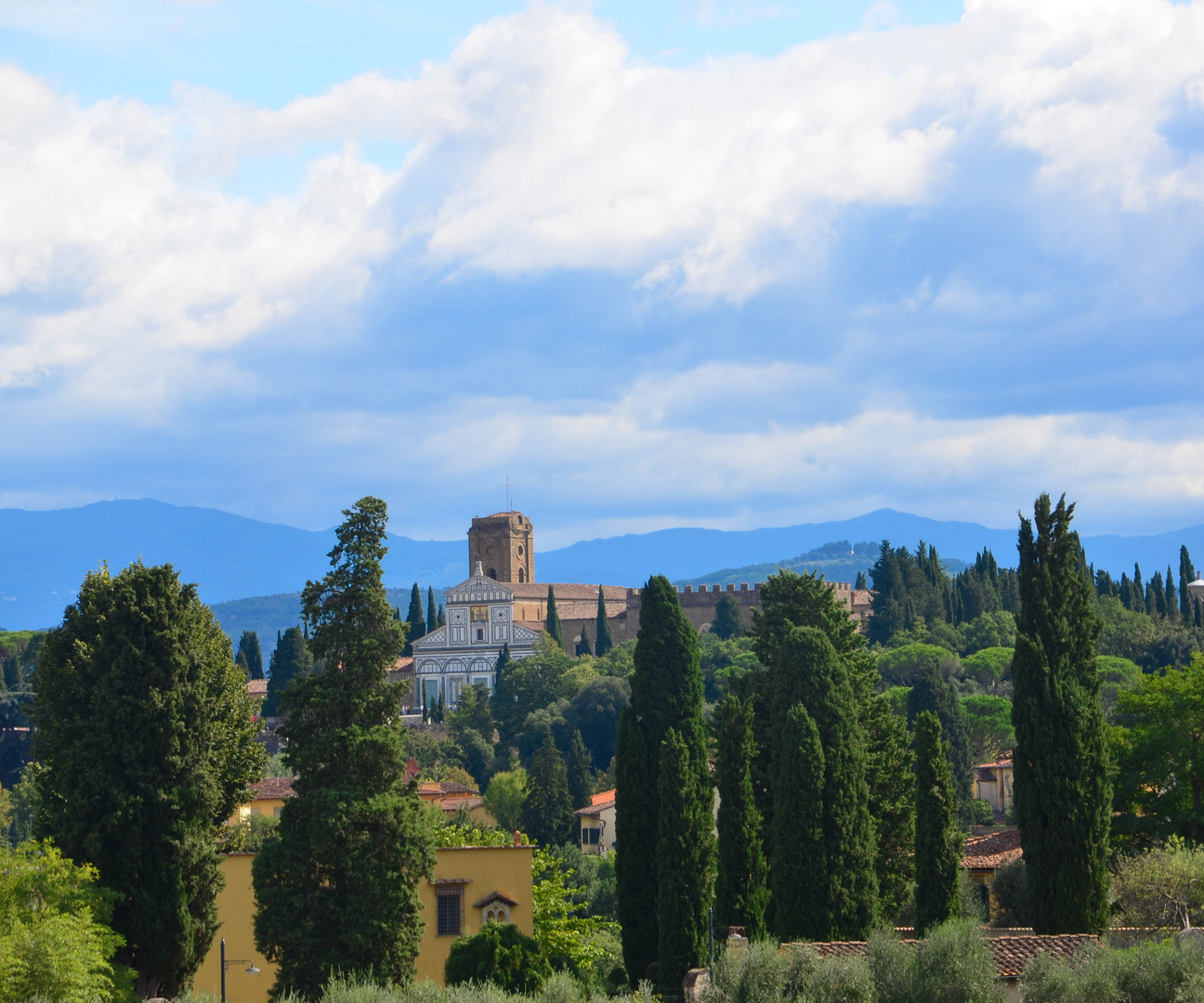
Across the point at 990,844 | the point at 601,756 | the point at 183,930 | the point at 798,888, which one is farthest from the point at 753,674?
the point at 601,756

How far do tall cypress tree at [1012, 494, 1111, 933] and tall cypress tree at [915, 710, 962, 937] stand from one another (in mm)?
1306

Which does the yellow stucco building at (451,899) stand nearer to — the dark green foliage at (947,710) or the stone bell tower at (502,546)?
the dark green foliage at (947,710)

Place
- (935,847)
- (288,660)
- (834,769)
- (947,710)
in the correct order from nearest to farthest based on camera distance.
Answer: (935,847) → (834,769) → (947,710) → (288,660)

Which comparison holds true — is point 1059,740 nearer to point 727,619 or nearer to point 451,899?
point 451,899

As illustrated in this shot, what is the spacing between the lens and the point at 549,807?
63906 mm

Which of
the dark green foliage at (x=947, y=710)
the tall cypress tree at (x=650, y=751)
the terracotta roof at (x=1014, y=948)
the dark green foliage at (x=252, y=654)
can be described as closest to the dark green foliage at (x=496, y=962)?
the tall cypress tree at (x=650, y=751)

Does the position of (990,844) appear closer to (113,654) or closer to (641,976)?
(641,976)

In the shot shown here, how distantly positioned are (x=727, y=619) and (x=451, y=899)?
79718mm

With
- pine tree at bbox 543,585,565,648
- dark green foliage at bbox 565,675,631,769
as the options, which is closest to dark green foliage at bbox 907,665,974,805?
dark green foliage at bbox 565,675,631,769

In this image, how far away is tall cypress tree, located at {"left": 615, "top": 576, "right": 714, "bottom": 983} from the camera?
2855 cm

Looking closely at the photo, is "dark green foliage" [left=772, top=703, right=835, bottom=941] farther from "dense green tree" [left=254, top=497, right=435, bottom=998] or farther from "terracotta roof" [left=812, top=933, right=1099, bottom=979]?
"dense green tree" [left=254, top=497, right=435, bottom=998]

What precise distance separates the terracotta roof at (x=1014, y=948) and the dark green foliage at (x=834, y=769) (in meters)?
4.34

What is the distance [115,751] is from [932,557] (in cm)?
8181

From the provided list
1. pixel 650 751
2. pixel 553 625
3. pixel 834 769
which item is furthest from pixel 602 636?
pixel 834 769
